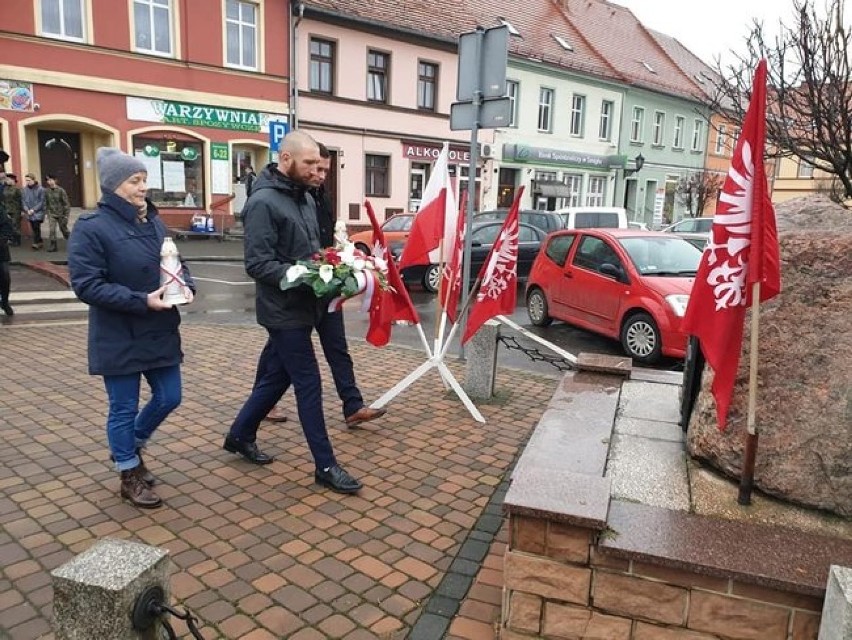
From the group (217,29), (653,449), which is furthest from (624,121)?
(653,449)

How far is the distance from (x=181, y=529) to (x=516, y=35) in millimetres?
30402

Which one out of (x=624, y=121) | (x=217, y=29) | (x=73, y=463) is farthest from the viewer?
(x=624, y=121)

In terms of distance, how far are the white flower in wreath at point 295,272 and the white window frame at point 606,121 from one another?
1287 inches

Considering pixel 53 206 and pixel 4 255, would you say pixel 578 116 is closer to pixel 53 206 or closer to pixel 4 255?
pixel 53 206

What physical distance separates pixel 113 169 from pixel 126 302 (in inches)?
26.9

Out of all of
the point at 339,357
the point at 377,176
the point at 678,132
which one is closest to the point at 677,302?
the point at 339,357

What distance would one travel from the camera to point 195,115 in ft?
68.1

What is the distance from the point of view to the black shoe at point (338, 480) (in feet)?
13.2

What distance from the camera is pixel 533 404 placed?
19.7ft

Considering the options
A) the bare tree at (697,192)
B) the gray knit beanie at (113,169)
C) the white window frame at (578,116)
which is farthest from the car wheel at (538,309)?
the bare tree at (697,192)

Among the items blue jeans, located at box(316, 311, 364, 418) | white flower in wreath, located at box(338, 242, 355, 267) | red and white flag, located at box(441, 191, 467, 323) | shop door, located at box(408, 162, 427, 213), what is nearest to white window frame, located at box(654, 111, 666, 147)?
shop door, located at box(408, 162, 427, 213)

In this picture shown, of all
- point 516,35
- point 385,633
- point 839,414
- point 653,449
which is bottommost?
point 385,633

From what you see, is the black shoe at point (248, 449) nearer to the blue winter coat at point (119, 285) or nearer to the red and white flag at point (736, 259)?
the blue winter coat at point (119, 285)

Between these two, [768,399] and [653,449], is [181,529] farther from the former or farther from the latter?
[768,399]
